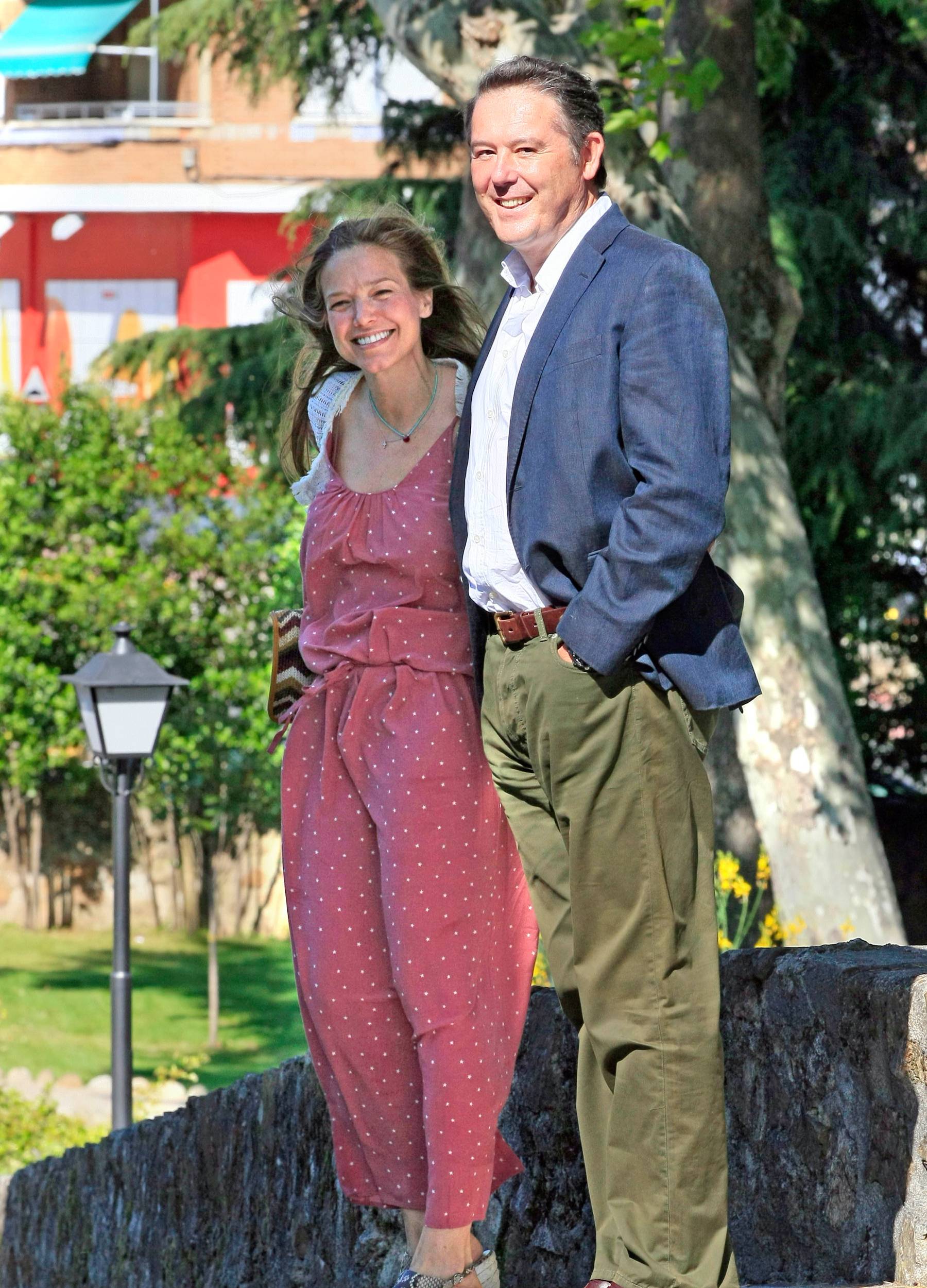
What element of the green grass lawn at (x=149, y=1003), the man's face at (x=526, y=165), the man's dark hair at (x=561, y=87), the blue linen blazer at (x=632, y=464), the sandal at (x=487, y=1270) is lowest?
the green grass lawn at (x=149, y=1003)

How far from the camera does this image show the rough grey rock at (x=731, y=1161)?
123 inches

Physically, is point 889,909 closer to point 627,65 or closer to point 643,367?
point 627,65

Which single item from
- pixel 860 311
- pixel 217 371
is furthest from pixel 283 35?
pixel 860 311

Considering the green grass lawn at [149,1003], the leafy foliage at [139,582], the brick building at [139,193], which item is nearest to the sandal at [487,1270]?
the green grass lawn at [149,1003]

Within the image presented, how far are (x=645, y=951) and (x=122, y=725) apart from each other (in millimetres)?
6246

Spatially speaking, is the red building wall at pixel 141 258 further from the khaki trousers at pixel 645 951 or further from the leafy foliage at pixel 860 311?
the khaki trousers at pixel 645 951

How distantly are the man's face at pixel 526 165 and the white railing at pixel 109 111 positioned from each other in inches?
852

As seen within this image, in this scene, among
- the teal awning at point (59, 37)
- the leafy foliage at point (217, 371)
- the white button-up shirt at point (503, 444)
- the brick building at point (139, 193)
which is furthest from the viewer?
the brick building at point (139, 193)

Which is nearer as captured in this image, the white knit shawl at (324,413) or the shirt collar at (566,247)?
the shirt collar at (566,247)

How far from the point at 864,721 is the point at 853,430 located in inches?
116

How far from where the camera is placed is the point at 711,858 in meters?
2.82

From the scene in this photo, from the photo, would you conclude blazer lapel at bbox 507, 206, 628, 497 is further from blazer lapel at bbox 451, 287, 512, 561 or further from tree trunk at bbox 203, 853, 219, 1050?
tree trunk at bbox 203, 853, 219, 1050

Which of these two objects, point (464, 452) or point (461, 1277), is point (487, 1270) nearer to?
point (461, 1277)

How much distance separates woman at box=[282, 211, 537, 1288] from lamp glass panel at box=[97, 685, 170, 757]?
5353 millimetres
